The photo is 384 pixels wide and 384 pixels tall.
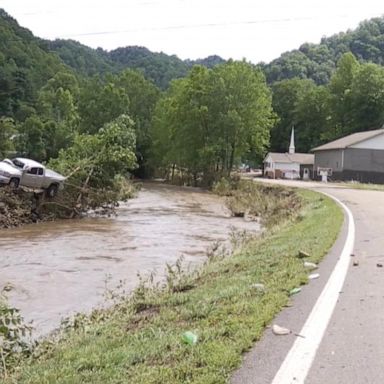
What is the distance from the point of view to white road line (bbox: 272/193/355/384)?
4.73m

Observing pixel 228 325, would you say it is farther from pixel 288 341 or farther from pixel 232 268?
pixel 232 268

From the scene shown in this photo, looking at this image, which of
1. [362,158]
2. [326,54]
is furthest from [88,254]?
[326,54]

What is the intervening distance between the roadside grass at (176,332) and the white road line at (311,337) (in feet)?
1.41

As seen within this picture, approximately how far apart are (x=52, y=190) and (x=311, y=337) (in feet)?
79.4

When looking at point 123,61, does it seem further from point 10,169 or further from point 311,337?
point 311,337

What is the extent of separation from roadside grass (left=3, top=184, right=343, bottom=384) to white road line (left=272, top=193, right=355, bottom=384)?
0.43 m

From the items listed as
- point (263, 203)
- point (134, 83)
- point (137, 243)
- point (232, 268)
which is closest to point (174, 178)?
point (134, 83)

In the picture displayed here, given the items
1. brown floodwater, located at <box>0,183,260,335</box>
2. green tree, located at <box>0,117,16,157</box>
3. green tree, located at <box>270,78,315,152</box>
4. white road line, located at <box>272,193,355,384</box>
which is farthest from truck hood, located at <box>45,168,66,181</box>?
green tree, located at <box>270,78,315,152</box>

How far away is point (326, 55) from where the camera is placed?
5773 inches

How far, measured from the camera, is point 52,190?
28.5 metres

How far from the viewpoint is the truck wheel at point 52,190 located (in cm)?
2822

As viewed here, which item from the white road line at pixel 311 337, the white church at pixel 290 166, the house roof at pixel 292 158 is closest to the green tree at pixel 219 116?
the white church at pixel 290 166

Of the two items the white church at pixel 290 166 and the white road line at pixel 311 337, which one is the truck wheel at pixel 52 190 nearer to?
the white road line at pixel 311 337

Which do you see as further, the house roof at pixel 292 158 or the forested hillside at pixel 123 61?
the forested hillside at pixel 123 61
